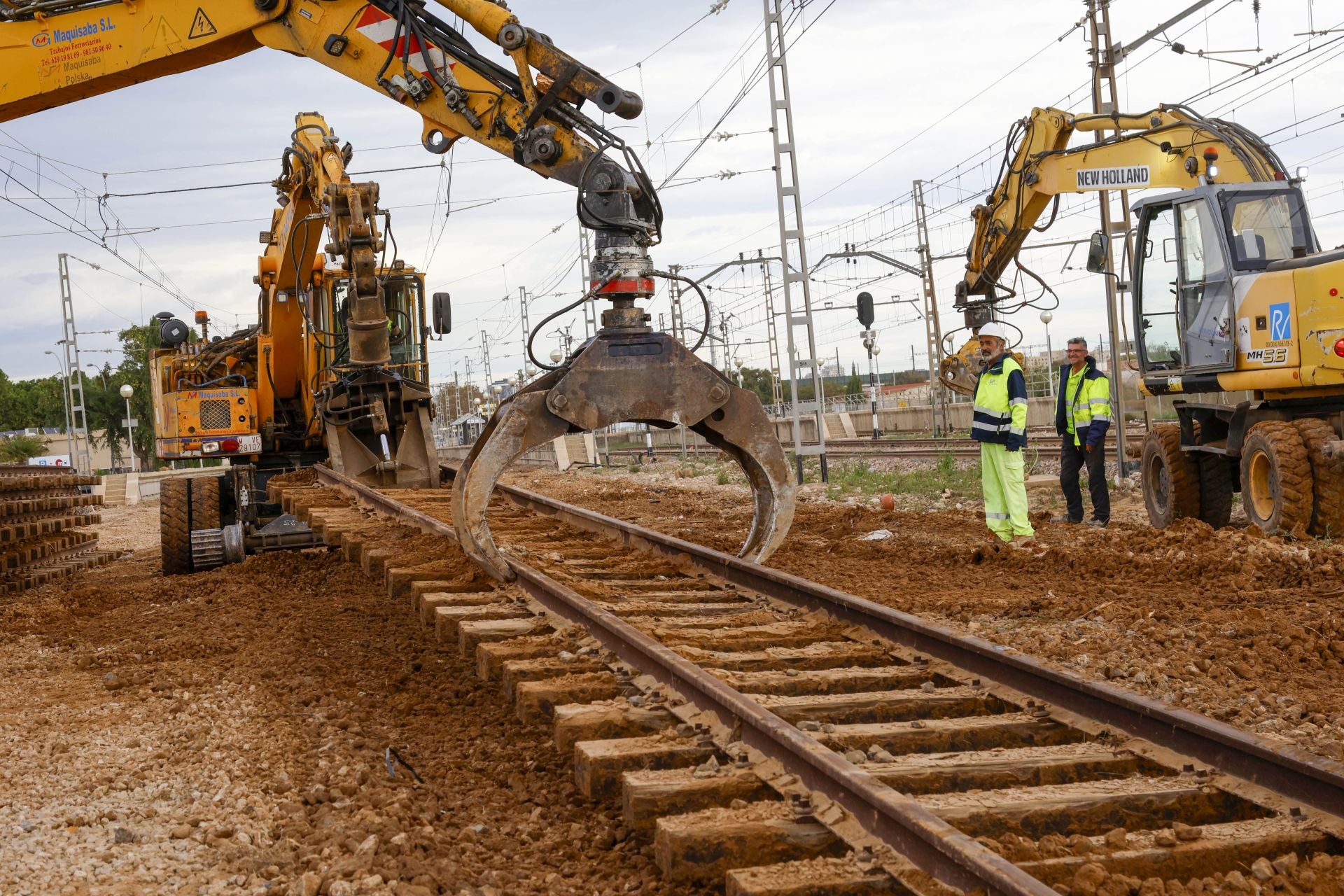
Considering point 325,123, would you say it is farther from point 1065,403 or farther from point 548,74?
point 1065,403

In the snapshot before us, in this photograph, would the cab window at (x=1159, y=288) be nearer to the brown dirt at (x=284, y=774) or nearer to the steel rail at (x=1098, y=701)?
the steel rail at (x=1098, y=701)

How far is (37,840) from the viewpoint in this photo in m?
4.58

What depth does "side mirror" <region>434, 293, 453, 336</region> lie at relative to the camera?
14.6 meters

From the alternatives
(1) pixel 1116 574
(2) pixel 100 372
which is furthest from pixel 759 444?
(2) pixel 100 372

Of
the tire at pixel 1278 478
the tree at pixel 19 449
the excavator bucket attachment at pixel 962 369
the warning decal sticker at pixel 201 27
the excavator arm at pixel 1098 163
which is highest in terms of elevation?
the warning decal sticker at pixel 201 27

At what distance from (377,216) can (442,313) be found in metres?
2.00

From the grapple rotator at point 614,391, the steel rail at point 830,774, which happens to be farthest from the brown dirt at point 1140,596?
the steel rail at point 830,774

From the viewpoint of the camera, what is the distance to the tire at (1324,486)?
9.88m

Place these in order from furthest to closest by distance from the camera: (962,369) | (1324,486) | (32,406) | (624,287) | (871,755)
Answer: (32,406)
(962,369)
(1324,486)
(624,287)
(871,755)

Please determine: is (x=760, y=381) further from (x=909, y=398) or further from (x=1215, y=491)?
(x=1215, y=491)

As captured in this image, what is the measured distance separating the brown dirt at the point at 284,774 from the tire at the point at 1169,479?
7.29 meters

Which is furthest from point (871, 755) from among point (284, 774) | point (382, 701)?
point (382, 701)

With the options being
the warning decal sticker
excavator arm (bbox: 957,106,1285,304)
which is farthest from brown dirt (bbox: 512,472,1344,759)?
the warning decal sticker

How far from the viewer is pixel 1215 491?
474 inches
